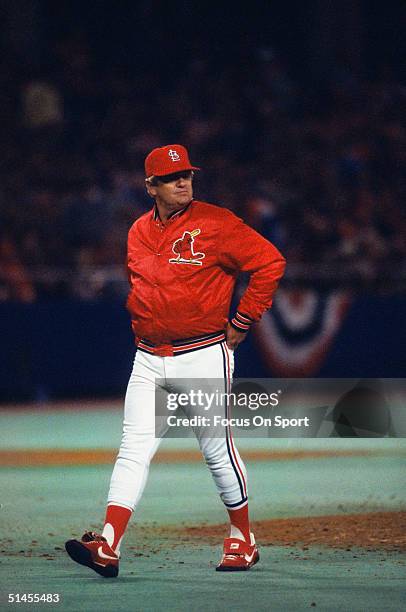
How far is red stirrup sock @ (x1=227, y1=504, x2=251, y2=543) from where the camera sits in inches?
272

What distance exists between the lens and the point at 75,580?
21.2ft

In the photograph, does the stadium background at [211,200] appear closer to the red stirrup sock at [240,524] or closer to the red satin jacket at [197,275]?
the red stirrup sock at [240,524]

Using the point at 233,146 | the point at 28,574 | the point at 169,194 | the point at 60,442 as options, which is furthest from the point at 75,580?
the point at 233,146

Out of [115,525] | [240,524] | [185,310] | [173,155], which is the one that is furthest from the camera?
[240,524]

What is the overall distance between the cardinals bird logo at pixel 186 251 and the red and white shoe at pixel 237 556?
1400 mm

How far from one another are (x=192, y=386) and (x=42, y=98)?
39.3 feet

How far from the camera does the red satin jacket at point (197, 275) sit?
670 centimetres

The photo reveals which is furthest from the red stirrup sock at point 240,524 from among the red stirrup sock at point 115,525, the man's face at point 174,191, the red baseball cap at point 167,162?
the red baseball cap at point 167,162

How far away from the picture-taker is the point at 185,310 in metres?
6.70

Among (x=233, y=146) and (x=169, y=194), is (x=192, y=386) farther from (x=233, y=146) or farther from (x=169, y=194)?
(x=233, y=146)

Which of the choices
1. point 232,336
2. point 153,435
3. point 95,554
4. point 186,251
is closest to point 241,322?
point 232,336

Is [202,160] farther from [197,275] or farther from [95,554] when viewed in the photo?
[95,554]

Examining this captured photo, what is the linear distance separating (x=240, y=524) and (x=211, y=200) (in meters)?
9.58

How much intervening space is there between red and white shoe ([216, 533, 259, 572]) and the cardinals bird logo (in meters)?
1.40
